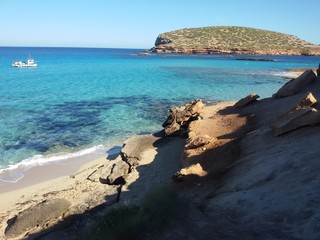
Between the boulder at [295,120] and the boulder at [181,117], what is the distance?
730cm

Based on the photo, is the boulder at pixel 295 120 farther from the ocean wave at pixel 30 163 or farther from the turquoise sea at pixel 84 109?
the turquoise sea at pixel 84 109

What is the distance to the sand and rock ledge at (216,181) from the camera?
26.5ft

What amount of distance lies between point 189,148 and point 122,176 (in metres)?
3.22

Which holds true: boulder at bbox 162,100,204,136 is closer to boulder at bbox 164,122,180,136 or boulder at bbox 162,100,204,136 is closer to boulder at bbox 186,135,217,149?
boulder at bbox 164,122,180,136

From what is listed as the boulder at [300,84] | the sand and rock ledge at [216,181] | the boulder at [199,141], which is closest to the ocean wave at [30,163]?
the sand and rock ledge at [216,181]

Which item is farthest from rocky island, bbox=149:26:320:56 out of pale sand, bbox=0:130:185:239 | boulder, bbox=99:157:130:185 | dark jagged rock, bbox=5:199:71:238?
dark jagged rock, bbox=5:199:71:238

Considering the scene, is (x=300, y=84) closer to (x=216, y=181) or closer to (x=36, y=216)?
(x=216, y=181)

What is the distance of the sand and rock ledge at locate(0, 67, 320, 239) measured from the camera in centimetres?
806

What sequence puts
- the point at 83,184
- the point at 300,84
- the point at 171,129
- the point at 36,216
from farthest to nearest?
the point at 300,84 → the point at 171,129 → the point at 83,184 → the point at 36,216

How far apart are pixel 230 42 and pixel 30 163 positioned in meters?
144

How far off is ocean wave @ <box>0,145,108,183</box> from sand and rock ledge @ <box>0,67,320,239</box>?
179 cm

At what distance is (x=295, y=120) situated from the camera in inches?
534

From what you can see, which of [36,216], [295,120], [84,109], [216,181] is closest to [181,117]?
[295,120]

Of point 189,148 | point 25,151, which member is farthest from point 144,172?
point 25,151
